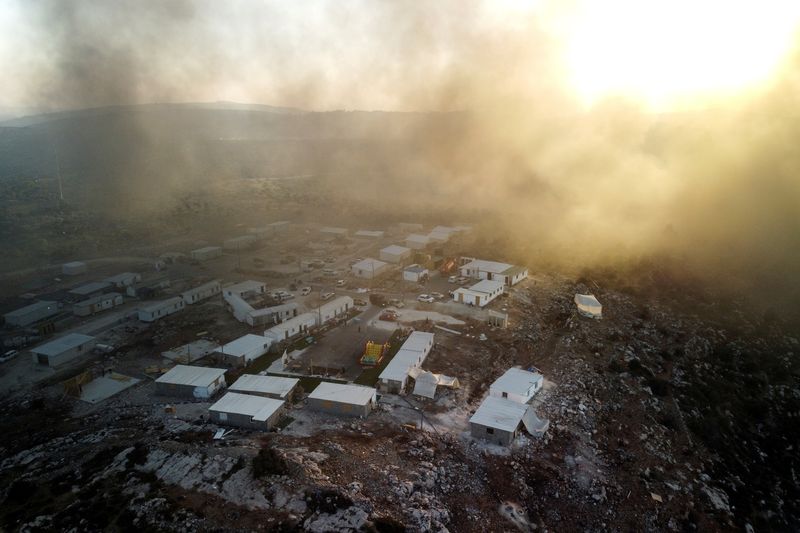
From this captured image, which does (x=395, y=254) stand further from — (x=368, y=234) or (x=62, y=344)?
(x=62, y=344)

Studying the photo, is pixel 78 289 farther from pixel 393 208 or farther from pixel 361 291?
pixel 393 208

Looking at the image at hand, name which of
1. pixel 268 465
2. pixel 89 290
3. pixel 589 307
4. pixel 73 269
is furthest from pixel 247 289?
pixel 589 307

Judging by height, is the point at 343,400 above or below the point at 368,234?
below

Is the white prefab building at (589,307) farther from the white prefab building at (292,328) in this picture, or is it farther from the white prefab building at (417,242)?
the white prefab building at (417,242)

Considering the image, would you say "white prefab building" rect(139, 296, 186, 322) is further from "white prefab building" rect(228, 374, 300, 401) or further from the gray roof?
"white prefab building" rect(228, 374, 300, 401)

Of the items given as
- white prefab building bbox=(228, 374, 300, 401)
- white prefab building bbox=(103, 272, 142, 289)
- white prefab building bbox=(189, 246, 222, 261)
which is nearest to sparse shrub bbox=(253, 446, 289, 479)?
white prefab building bbox=(228, 374, 300, 401)
